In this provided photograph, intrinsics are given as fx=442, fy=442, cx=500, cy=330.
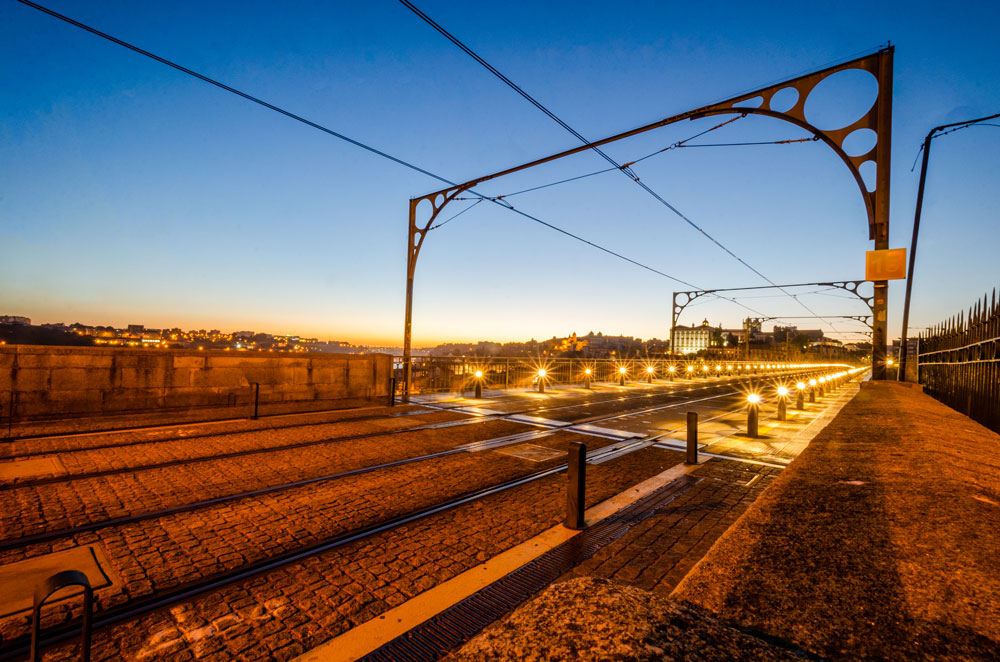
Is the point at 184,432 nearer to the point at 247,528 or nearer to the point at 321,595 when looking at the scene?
the point at 247,528

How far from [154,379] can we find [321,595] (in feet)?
31.4

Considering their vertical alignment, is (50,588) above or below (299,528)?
above

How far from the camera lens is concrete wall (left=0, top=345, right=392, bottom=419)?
354 inches

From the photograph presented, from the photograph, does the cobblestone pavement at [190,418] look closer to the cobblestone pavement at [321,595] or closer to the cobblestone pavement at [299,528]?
the cobblestone pavement at [299,528]

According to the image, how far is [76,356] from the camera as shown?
9414mm

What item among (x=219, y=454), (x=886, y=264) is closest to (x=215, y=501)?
(x=219, y=454)

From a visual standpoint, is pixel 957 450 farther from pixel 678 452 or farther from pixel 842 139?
pixel 842 139

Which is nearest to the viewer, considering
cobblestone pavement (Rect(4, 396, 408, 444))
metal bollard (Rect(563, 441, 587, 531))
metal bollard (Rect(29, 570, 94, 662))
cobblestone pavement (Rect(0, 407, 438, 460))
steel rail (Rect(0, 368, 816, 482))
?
metal bollard (Rect(29, 570, 94, 662))

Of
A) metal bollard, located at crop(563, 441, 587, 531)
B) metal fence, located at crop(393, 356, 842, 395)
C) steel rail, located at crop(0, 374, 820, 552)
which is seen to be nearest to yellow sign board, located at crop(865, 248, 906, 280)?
metal bollard, located at crop(563, 441, 587, 531)

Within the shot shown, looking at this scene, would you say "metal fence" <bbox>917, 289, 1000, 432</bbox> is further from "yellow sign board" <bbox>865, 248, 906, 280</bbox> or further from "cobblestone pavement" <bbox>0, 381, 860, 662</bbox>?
"cobblestone pavement" <bbox>0, 381, 860, 662</bbox>

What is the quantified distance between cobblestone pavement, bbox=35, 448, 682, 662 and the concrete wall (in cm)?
881

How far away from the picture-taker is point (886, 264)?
28.1 ft

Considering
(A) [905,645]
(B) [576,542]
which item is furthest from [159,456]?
(A) [905,645]

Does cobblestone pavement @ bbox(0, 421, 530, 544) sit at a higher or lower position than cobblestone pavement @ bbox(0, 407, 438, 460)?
higher
